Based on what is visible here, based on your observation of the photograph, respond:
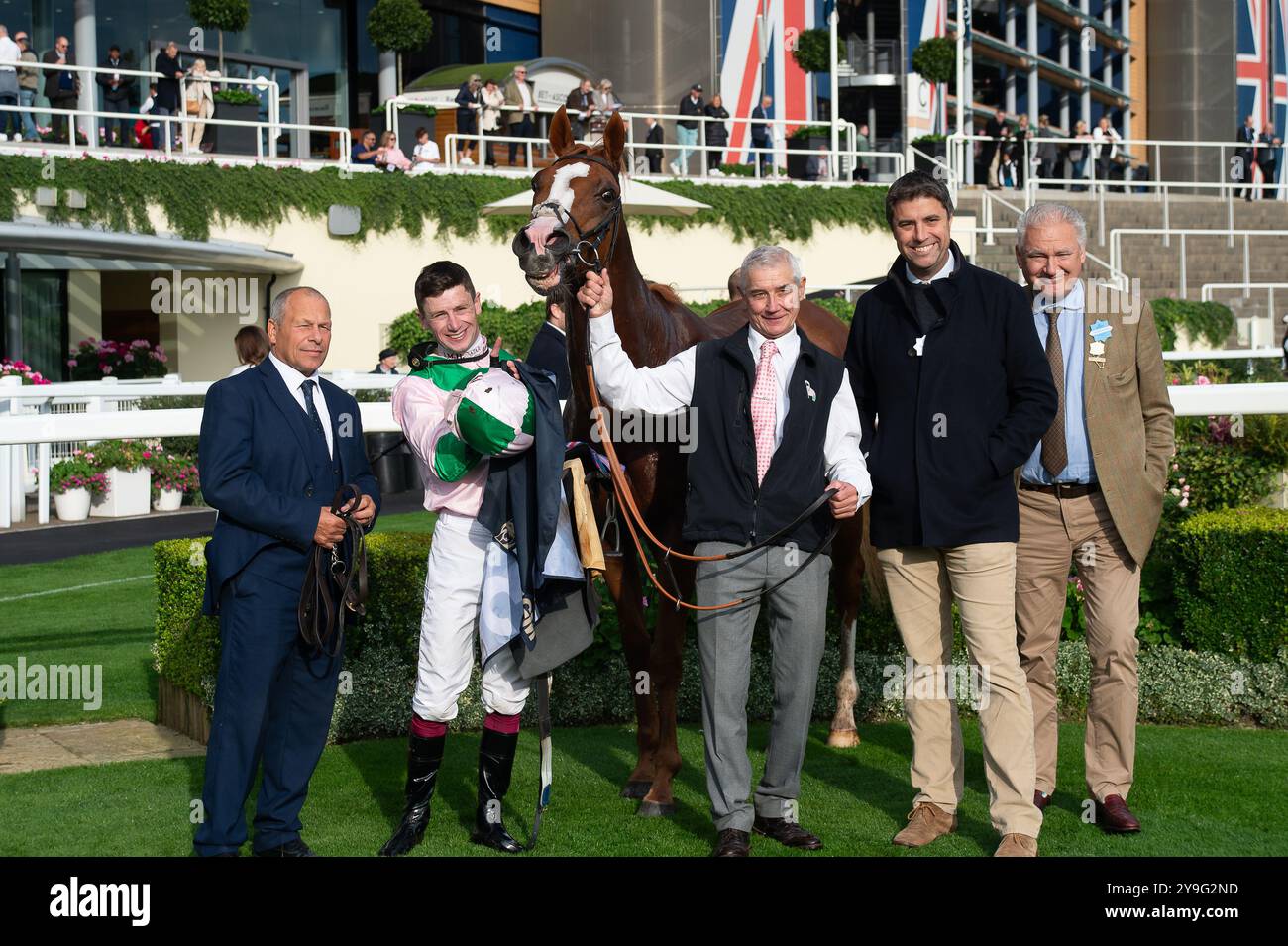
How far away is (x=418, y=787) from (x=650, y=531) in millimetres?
1105

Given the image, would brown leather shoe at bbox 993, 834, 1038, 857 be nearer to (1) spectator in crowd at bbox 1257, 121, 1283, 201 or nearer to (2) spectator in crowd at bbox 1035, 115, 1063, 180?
(2) spectator in crowd at bbox 1035, 115, 1063, 180

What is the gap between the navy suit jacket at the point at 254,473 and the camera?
170 inches

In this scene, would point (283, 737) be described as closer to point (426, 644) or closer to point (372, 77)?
point (426, 644)

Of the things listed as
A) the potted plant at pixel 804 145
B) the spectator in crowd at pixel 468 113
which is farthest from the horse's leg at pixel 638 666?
the potted plant at pixel 804 145

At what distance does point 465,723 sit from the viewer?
20.5 feet

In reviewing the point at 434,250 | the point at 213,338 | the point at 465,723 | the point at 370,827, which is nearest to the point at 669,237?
the point at 434,250

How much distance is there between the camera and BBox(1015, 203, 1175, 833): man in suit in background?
479cm

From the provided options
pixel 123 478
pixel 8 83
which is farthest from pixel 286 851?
pixel 8 83

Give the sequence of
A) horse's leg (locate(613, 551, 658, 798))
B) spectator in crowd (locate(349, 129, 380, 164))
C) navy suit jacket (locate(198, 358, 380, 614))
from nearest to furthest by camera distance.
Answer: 1. navy suit jacket (locate(198, 358, 380, 614))
2. horse's leg (locate(613, 551, 658, 798))
3. spectator in crowd (locate(349, 129, 380, 164))

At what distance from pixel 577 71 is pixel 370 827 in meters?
21.6

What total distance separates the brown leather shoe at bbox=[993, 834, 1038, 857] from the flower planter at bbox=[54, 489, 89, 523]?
11.0 metres

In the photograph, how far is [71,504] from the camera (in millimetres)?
13469

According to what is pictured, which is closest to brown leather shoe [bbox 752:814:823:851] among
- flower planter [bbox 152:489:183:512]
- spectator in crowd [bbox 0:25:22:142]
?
flower planter [bbox 152:489:183:512]

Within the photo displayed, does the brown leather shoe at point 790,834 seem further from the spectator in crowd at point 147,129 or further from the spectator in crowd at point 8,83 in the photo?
the spectator in crowd at point 147,129
